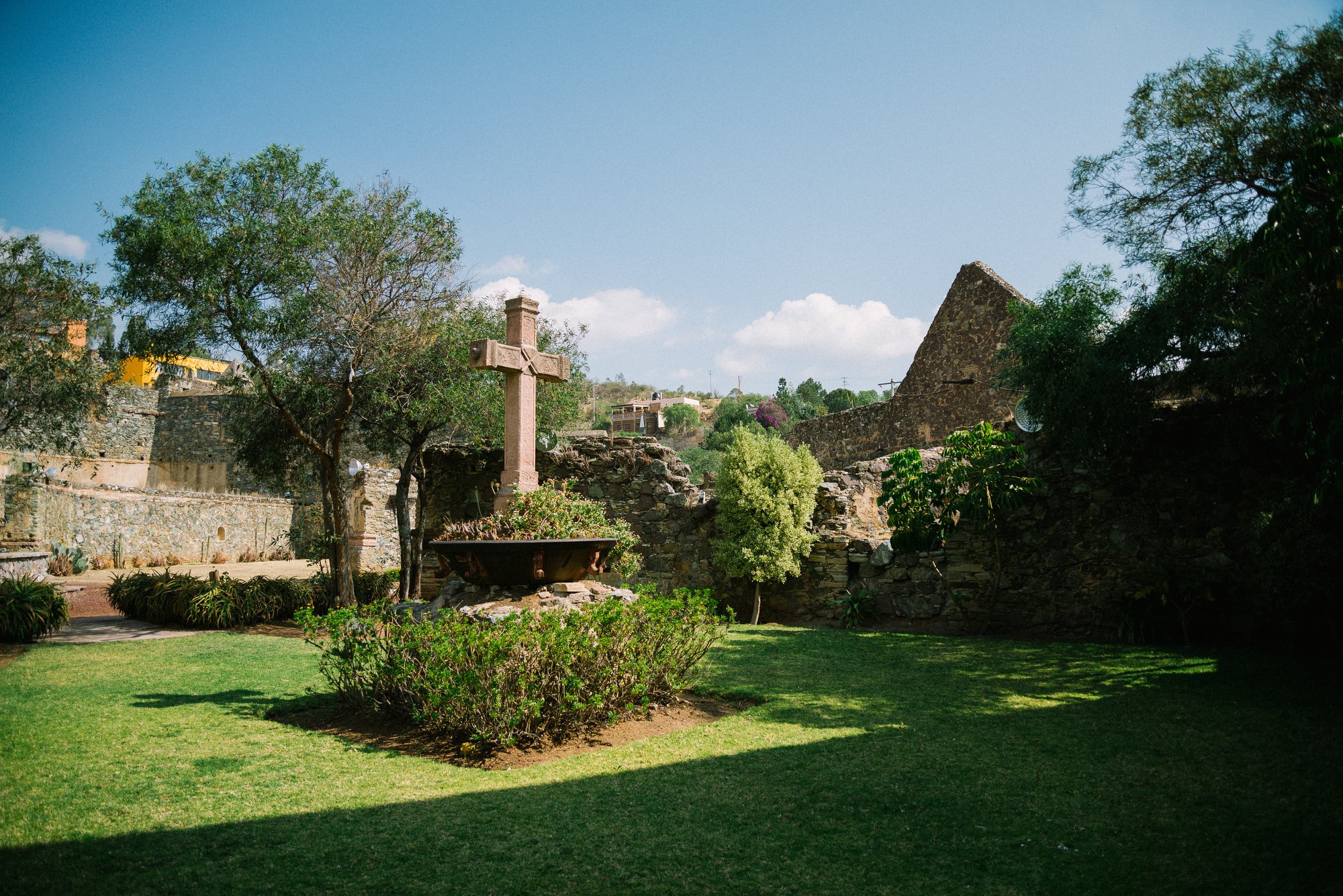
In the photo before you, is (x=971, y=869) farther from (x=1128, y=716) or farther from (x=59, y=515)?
(x=59, y=515)

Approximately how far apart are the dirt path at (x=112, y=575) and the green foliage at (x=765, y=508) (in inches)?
347

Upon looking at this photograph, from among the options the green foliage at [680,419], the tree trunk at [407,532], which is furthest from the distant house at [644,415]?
the tree trunk at [407,532]

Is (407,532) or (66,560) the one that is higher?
(407,532)

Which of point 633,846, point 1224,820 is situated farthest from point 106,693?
point 1224,820

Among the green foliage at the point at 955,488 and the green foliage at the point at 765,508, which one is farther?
the green foliage at the point at 765,508

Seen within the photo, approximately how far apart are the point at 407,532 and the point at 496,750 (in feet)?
30.3

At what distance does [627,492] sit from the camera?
493 inches

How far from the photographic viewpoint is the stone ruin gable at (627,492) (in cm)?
→ 1188

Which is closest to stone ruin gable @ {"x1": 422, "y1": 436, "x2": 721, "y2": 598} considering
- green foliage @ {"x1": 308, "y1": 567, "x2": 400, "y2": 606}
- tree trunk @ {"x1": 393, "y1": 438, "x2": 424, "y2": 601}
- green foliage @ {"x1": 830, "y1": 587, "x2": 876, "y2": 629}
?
tree trunk @ {"x1": 393, "y1": 438, "x2": 424, "y2": 601}

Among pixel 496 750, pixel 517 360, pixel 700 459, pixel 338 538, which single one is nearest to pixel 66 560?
pixel 338 538

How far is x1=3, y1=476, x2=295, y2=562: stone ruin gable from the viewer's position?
17.4 metres

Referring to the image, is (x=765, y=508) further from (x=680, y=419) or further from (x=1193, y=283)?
(x=680, y=419)

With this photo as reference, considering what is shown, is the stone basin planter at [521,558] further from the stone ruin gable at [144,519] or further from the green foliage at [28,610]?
the stone ruin gable at [144,519]

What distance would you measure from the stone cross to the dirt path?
28.7 feet
